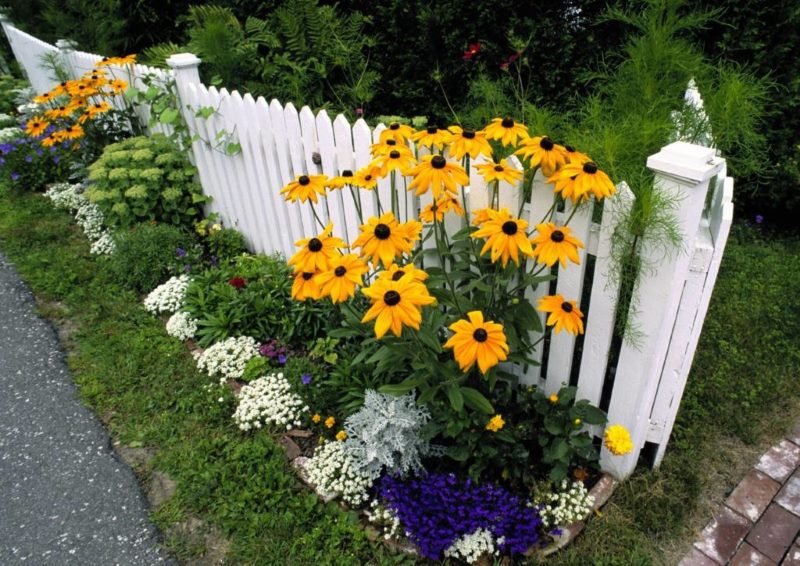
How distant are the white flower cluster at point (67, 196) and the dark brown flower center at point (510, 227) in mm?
4645

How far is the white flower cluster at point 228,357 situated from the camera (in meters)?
3.13

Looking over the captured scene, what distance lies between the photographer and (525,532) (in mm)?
2197

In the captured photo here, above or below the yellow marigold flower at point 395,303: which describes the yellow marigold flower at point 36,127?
below

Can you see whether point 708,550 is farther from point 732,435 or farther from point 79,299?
point 79,299

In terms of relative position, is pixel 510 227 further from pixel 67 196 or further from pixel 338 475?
pixel 67 196

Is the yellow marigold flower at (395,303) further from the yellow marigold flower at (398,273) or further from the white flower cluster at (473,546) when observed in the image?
the white flower cluster at (473,546)

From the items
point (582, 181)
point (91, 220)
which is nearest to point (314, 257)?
point (582, 181)

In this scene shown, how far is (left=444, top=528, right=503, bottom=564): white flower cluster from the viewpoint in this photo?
217 centimetres

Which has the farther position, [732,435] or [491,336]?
[732,435]

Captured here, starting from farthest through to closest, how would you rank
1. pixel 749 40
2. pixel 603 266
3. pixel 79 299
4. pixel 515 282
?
pixel 79 299
pixel 749 40
pixel 515 282
pixel 603 266

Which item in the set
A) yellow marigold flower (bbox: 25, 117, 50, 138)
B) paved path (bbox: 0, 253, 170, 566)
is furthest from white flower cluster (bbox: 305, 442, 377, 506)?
yellow marigold flower (bbox: 25, 117, 50, 138)

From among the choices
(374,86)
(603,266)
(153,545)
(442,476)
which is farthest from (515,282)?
(374,86)

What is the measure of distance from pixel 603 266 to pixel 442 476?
1.09 m

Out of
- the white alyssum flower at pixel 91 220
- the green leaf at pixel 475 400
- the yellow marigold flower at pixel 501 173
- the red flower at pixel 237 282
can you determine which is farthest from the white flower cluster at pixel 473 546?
the white alyssum flower at pixel 91 220
